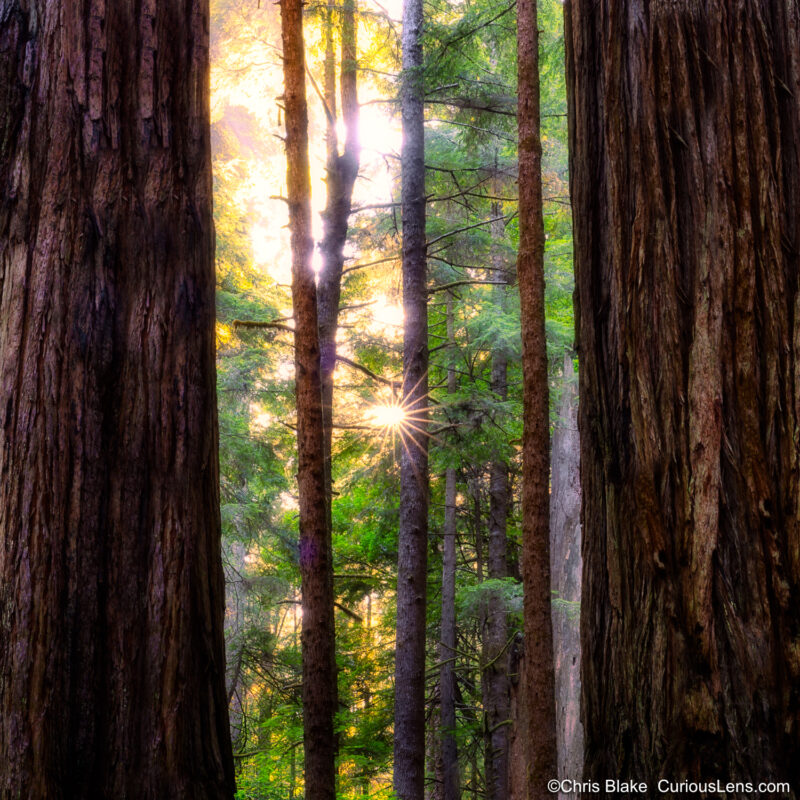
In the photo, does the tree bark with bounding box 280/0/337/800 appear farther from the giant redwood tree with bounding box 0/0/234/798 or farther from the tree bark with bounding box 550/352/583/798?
the tree bark with bounding box 550/352/583/798

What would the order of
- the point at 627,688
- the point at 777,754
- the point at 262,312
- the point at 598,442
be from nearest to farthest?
the point at 777,754 → the point at 627,688 → the point at 598,442 → the point at 262,312

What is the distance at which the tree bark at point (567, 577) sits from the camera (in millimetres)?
Answer: 9547

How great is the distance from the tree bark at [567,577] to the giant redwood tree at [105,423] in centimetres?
643

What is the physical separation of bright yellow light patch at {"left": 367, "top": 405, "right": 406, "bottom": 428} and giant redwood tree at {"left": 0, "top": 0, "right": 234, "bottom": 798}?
753cm

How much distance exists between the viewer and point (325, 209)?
1151cm

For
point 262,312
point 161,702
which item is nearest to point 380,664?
point 262,312

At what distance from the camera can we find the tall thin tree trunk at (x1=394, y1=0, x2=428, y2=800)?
9.91 metres

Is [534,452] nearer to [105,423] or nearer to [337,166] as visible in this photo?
[105,423]

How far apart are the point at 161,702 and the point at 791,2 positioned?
3.59 m

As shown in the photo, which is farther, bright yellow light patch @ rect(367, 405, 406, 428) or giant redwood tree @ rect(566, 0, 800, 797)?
bright yellow light patch @ rect(367, 405, 406, 428)

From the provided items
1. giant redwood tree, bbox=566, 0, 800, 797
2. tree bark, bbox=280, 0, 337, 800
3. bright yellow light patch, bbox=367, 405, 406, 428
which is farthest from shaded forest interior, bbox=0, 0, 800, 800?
bright yellow light patch, bbox=367, 405, 406, 428

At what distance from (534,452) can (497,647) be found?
7.31 m

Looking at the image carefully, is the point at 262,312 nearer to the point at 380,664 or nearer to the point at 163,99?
the point at 380,664

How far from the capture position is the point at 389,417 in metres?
11.2
